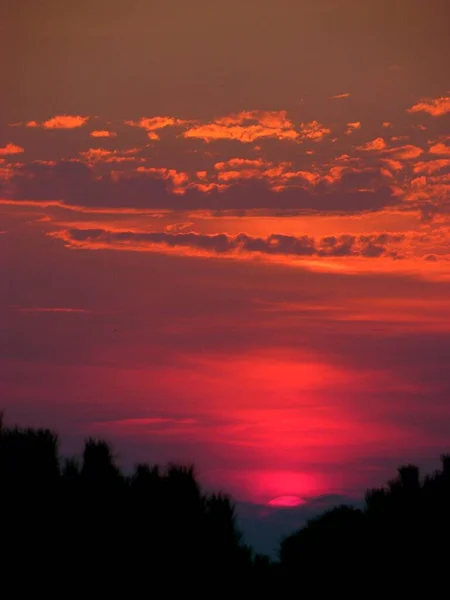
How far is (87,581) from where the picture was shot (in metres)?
30.6

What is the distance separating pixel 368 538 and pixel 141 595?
537 inches

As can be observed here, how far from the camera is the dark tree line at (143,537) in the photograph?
30.3 metres

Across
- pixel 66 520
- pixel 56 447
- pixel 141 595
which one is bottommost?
pixel 141 595

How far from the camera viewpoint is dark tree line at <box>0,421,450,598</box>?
3030 cm

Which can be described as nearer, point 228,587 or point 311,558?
point 228,587

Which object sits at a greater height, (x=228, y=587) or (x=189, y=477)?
(x=189, y=477)

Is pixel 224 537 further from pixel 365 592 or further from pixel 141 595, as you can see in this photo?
pixel 365 592

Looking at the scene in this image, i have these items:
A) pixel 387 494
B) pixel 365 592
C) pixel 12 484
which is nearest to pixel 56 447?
pixel 12 484

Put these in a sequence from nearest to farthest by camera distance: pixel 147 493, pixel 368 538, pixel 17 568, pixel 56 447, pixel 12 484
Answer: pixel 17 568 < pixel 12 484 < pixel 56 447 < pixel 147 493 < pixel 368 538

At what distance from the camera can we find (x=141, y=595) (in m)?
31.6

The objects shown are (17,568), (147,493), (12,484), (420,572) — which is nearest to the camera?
(17,568)

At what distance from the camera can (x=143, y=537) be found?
33.6 metres

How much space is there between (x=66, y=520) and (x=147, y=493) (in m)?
4.30

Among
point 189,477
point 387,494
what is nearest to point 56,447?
point 189,477
